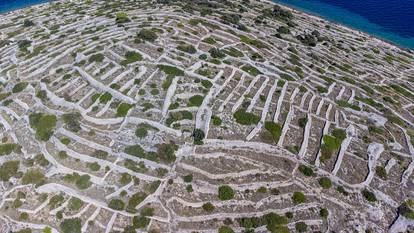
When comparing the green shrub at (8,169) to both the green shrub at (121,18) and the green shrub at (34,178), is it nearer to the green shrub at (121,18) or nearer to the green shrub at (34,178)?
the green shrub at (34,178)

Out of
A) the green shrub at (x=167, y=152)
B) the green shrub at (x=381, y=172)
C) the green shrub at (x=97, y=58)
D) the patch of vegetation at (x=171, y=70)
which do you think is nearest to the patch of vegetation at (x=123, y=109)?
the green shrub at (x=167, y=152)

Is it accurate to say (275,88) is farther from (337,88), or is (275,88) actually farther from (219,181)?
(219,181)

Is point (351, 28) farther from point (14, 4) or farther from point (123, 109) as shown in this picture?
point (14, 4)

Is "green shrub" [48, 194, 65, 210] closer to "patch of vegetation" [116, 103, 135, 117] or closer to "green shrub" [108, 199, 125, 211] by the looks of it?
"green shrub" [108, 199, 125, 211]

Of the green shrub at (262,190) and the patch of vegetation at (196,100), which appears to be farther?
the patch of vegetation at (196,100)

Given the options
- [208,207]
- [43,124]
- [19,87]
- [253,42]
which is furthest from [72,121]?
[253,42]

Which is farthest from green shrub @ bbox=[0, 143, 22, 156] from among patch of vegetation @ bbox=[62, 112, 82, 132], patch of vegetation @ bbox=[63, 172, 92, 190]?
patch of vegetation @ bbox=[63, 172, 92, 190]
